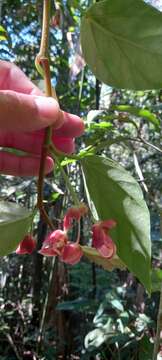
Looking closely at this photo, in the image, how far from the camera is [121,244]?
408 millimetres

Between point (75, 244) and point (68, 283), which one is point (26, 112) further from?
point (68, 283)

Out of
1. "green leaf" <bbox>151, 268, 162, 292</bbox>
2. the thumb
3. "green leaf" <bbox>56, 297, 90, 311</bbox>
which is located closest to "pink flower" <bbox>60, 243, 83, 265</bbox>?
the thumb

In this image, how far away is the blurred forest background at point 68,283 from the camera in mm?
1999

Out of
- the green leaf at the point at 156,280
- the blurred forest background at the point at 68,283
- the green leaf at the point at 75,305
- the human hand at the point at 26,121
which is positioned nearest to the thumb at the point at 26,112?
the human hand at the point at 26,121

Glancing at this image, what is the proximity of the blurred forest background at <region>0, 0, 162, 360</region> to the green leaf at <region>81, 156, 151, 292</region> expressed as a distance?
1292 mm

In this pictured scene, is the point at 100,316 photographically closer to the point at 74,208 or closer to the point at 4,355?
the point at 4,355

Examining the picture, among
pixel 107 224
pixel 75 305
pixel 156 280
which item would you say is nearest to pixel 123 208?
pixel 107 224

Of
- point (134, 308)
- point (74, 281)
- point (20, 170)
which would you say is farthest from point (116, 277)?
point (20, 170)

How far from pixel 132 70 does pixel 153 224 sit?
7.51 ft

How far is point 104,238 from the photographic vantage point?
1.29ft

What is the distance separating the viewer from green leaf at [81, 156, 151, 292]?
0.39 m

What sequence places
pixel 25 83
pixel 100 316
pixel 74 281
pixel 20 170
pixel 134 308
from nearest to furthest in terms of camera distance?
pixel 25 83
pixel 20 170
pixel 100 316
pixel 134 308
pixel 74 281

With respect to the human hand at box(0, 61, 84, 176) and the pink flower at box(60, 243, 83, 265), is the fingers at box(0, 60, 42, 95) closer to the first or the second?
the human hand at box(0, 61, 84, 176)

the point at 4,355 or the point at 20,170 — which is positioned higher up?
the point at 20,170
